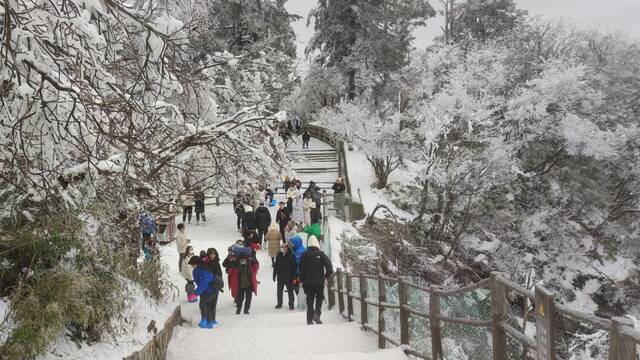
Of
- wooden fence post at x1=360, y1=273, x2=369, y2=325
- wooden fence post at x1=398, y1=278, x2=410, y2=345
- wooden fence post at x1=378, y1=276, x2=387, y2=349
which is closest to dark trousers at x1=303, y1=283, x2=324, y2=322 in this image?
wooden fence post at x1=360, y1=273, x2=369, y2=325

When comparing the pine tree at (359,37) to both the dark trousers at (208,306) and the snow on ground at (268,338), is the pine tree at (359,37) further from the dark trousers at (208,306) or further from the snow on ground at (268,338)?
the dark trousers at (208,306)

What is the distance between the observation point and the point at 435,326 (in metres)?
6.24

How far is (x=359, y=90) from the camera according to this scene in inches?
1320

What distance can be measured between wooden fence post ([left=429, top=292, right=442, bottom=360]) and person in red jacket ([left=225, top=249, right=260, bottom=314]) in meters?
5.17

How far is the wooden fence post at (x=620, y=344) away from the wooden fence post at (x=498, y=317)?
70.3 inches

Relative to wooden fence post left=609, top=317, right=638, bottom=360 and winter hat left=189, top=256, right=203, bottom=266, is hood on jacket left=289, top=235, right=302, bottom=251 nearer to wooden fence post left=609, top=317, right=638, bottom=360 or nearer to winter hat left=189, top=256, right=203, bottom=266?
winter hat left=189, top=256, right=203, bottom=266

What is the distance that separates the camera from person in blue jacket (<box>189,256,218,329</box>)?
388 inches

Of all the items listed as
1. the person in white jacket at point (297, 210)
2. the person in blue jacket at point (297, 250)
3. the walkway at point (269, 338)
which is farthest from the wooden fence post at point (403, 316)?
the person in white jacket at point (297, 210)

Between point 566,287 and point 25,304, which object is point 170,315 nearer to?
point 25,304

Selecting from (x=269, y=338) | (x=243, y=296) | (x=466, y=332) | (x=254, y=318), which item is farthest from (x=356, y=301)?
(x=466, y=332)

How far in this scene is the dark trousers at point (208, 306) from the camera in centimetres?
988

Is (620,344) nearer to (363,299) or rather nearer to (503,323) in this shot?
(503,323)

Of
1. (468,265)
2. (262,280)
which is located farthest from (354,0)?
(262,280)

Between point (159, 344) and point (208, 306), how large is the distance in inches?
Result: 105
